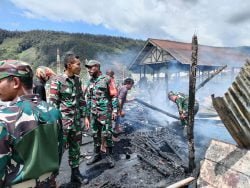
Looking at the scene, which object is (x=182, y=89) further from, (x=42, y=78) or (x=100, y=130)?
(x=42, y=78)

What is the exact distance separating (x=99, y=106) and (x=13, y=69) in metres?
4.26

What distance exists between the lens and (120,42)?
7319 centimetres

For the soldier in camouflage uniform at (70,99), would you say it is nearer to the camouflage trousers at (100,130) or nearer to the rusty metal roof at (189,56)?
the camouflage trousers at (100,130)

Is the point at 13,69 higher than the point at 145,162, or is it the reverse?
the point at 13,69

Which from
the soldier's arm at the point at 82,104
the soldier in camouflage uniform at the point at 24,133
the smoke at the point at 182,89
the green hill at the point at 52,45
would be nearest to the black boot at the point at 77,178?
the soldier's arm at the point at 82,104

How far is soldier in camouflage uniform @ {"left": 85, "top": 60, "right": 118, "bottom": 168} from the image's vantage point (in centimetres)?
601

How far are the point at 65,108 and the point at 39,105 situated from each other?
9.48 ft

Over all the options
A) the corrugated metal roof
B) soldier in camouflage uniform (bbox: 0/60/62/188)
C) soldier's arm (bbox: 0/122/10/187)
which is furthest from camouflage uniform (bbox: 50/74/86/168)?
soldier's arm (bbox: 0/122/10/187)

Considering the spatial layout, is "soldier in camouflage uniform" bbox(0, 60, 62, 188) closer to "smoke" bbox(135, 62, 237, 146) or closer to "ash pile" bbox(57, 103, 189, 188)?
"ash pile" bbox(57, 103, 189, 188)

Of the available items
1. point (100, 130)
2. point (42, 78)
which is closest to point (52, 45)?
point (42, 78)

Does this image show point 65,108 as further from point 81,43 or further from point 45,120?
point 81,43

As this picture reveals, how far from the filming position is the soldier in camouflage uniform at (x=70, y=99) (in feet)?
15.3

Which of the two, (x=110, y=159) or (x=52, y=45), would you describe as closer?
(x=110, y=159)

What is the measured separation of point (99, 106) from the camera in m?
6.02
